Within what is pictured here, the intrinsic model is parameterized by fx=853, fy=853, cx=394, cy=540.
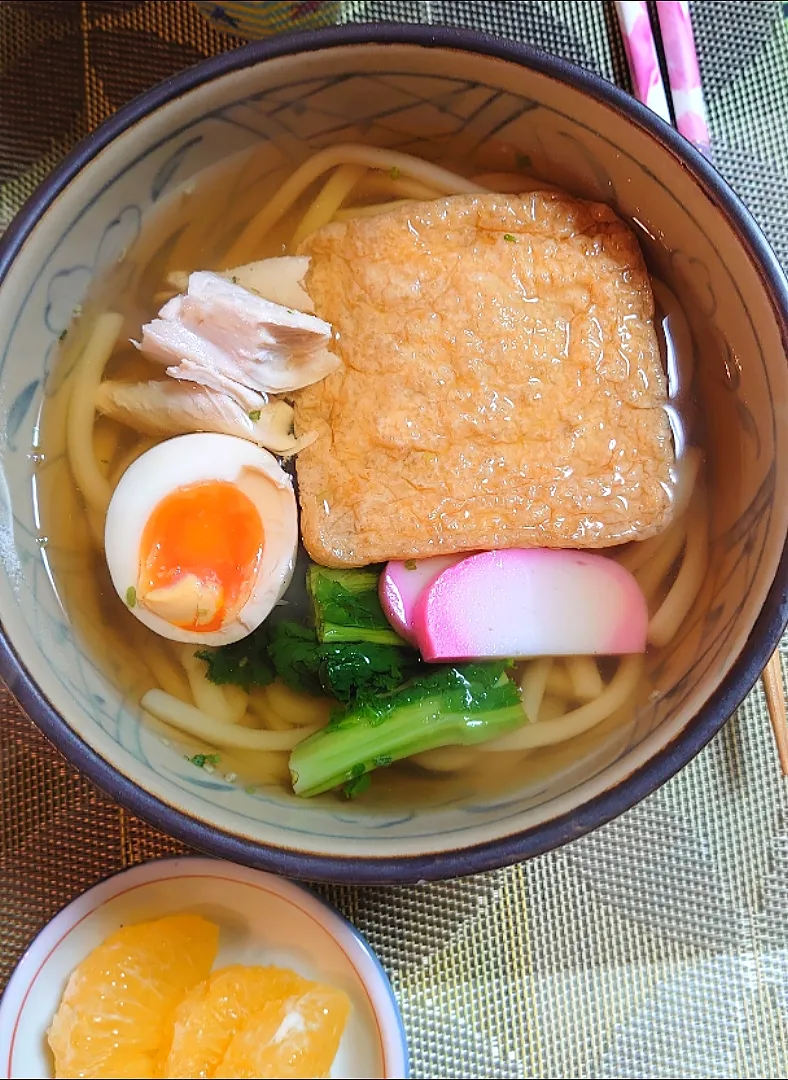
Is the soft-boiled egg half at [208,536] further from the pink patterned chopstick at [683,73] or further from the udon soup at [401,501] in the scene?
the pink patterned chopstick at [683,73]

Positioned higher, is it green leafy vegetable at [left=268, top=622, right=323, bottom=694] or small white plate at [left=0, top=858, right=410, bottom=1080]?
green leafy vegetable at [left=268, top=622, right=323, bottom=694]

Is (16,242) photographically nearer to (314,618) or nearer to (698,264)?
(314,618)

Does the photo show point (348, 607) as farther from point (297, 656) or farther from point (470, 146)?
point (470, 146)

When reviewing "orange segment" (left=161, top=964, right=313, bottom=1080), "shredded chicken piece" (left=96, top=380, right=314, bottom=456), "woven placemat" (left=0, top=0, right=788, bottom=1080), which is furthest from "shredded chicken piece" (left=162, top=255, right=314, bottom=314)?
"orange segment" (left=161, top=964, right=313, bottom=1080)

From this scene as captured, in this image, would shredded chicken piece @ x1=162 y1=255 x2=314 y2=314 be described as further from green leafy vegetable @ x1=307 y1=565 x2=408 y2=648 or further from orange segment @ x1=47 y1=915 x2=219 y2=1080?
orange segment @ x1=47 y1=915 x2=219 y2=1080

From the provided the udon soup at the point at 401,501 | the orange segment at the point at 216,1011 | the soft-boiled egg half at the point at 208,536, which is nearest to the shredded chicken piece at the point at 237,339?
the udon soup at the point at 401,501

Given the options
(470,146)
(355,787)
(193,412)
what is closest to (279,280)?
(193,412)

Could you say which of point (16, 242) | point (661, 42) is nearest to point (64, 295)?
point (16, 242)
